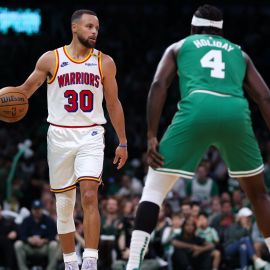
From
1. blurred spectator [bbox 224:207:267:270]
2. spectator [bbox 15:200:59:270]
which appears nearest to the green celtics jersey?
blurred spectator [bbox 224:207:267:270]

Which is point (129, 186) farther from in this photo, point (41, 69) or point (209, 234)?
point (41, 69)

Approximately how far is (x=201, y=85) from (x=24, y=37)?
16494 mm

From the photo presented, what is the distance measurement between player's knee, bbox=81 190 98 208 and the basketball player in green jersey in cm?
130

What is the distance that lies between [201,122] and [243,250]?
7.44m

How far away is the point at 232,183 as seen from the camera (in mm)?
17531

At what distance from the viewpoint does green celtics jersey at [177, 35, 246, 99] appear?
707 centimetres

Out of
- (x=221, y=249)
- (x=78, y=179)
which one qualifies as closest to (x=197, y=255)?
(x=221, y=249)

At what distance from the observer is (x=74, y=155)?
8.66 m

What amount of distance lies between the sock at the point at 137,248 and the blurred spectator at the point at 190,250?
7277 mm

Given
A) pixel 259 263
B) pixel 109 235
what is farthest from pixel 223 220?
pixel 109 235

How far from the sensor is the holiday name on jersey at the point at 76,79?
866 centimetres

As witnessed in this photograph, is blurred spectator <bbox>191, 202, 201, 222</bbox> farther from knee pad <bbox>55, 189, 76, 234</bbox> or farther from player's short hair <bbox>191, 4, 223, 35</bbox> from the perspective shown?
player's short hair <bbox>191, 4, 223, 35</bbox>

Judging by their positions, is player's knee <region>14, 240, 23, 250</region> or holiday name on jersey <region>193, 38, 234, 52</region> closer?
holiday name on jersey <region>193, 38, 234, 52</region>

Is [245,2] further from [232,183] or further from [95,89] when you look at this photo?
[95,89]
